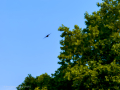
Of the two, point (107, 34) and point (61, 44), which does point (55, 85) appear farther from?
point (107, 34)

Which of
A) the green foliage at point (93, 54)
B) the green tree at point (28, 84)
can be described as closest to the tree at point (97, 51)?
the green foliage at point (93, 54)

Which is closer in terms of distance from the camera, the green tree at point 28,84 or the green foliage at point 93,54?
the green foliage at point 93,54

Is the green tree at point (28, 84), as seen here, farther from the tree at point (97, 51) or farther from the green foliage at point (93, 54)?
the tree at point (97, 51)

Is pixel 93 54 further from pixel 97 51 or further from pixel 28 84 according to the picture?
pixel 28 84

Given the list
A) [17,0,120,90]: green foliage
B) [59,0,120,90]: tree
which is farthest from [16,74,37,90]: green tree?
[59,0,120,90]: tree

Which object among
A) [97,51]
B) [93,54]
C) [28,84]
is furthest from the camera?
[28,84]

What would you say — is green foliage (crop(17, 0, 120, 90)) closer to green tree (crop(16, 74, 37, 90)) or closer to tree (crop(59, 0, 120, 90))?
tree (crop(59, 0, 120, 90))

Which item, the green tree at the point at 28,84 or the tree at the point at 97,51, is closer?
the tree at the point at 97,51

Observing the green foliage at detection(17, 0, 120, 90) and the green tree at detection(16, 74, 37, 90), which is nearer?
the green foliage at detection(17, 0, 120, 90)

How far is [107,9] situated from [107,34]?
4.54 meters

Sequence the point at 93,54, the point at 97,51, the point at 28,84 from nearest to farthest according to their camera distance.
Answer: the point at 97,51 < the point at 93,54 < the point at 28,84

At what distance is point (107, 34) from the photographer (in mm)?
24594

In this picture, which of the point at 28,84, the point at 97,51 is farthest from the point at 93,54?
the point at 28,84

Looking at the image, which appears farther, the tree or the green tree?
the green tree
